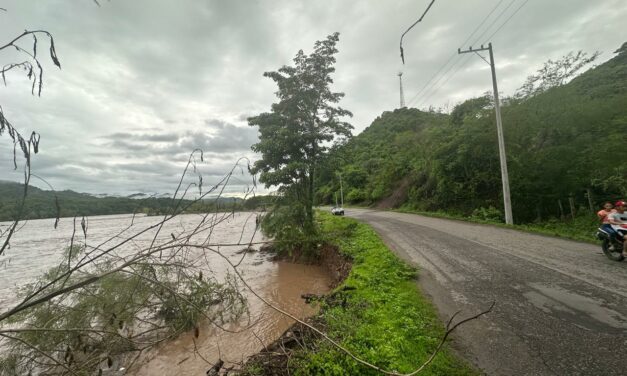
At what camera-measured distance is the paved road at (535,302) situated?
3.20 metres

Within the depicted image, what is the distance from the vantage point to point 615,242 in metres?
6.33

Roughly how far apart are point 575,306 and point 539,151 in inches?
478

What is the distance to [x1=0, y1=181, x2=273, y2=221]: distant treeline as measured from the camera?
6.36 feet

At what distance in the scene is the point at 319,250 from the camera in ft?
42.7

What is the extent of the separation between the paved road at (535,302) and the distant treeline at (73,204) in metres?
3.33

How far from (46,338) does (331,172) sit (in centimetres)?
1172

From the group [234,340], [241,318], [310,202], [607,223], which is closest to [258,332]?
[234,340]

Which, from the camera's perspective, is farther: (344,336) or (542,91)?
(542,91)

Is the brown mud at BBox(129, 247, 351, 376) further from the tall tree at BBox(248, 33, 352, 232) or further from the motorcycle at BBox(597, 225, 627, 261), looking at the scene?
the motorcycle at BBox(597, 225, 627, 261)

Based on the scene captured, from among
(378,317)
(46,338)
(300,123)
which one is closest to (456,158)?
(300,123)

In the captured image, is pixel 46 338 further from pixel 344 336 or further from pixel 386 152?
pixel 386 152

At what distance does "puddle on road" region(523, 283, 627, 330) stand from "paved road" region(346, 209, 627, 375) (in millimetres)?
12

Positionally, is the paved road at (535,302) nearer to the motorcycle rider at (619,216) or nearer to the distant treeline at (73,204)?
the motorcycle rider at (619,216)

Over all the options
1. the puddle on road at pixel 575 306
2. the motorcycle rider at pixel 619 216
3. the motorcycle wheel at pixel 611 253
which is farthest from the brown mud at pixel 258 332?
the motorcycle rider at pixel 619 216
